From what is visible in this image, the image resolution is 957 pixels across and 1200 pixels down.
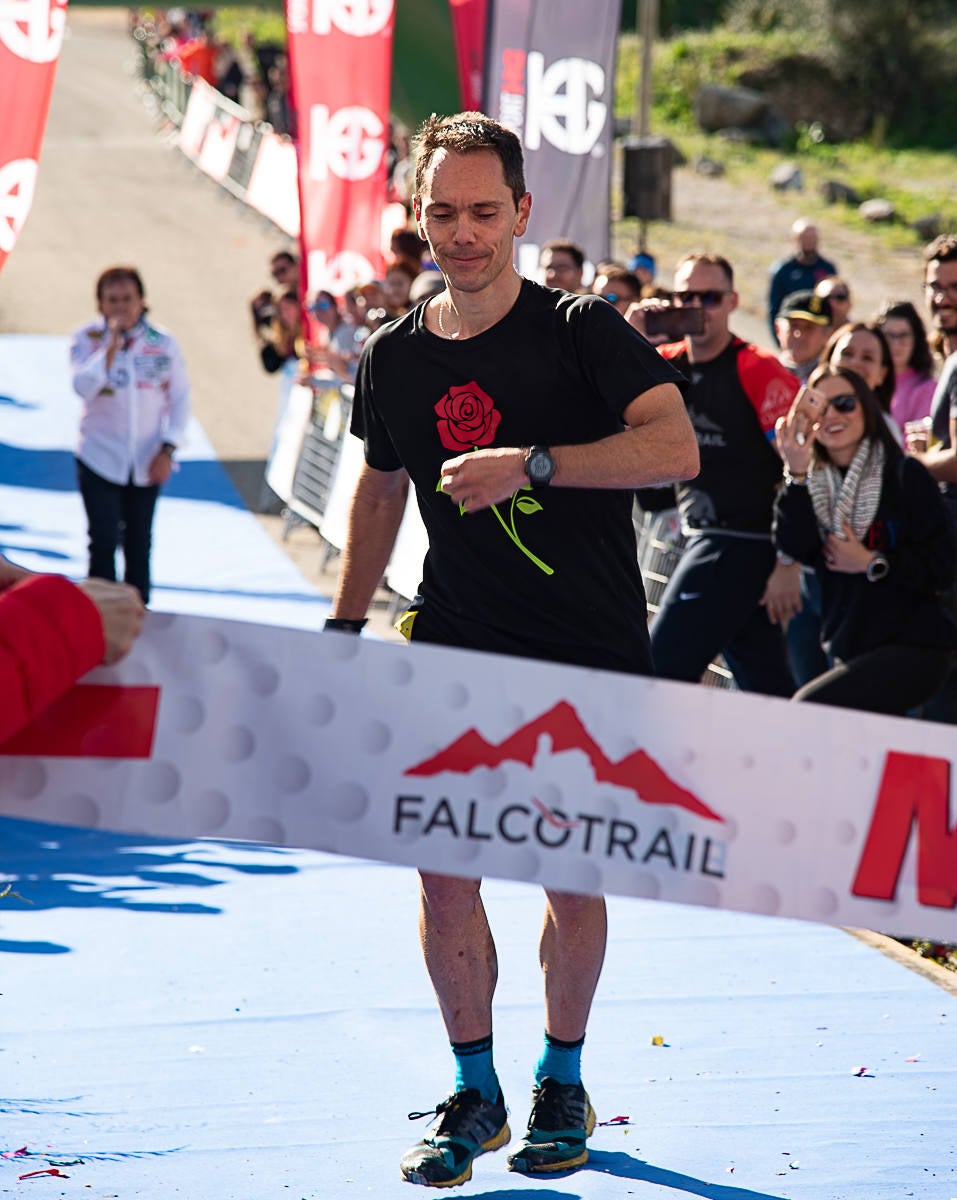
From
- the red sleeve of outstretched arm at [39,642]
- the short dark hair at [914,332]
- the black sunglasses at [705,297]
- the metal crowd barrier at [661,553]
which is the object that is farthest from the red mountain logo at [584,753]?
the short dark hair at [914,332]

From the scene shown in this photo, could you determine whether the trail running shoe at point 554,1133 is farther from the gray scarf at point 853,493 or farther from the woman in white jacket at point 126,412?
the woman in white jacket at point 126,412

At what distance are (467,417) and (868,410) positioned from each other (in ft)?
9.04

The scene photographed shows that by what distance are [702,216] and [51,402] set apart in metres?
14.9

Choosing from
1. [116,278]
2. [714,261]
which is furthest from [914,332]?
[116,278]

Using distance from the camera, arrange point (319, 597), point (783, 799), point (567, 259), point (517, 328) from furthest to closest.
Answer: point (319, 597) < point (567, 259) < point (517, 328) < point (783, 799)

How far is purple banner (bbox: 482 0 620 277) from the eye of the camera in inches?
430

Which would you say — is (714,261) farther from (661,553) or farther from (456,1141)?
(456,1141)

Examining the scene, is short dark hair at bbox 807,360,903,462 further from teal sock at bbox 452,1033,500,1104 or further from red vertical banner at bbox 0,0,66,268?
teal sock at bbox 452,1033,500,1104

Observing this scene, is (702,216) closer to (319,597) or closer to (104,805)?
(319,597)

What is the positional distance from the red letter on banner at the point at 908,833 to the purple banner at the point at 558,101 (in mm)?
8097

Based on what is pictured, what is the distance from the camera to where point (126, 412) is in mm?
9383

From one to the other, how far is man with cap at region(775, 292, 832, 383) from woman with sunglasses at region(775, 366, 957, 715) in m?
2.36

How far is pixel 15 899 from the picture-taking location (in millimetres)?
5797

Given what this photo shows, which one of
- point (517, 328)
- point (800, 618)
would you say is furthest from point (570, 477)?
point (800, 618)
